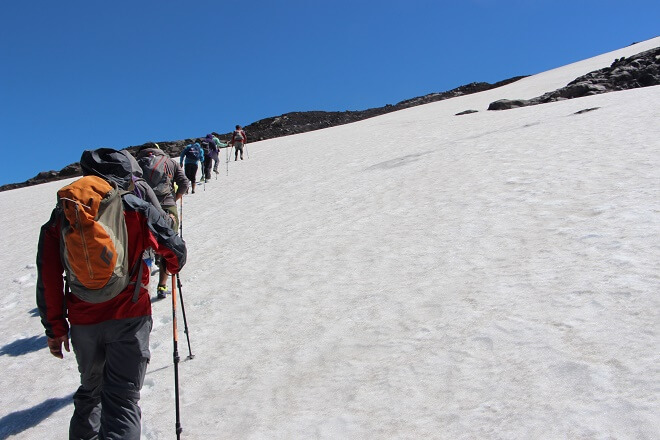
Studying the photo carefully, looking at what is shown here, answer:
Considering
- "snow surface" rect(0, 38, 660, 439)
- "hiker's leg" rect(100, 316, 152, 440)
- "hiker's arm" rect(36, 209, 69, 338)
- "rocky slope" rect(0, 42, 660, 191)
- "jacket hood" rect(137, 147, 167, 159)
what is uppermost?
"rocky slope" rect(0, 42, 660, 191)

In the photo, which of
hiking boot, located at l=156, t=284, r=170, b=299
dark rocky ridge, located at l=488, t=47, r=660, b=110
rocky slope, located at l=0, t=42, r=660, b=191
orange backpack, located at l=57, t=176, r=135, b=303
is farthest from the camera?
rocky slope, located at l=0, t=42, r=660, b=191

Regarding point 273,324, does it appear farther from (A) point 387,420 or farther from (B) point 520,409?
(B) point 520,409

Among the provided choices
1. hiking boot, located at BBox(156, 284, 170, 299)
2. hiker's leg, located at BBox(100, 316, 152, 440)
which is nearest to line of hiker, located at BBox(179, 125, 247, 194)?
hiking boot, located at BBox(156, 284, 170, 299)

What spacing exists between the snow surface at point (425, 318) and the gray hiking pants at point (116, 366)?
2.46 ft

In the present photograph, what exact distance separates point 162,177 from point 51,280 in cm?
354

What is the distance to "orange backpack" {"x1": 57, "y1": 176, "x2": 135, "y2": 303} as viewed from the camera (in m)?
3.04

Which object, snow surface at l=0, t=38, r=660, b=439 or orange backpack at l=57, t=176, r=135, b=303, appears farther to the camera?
snow surface at l=0, t=38, r=660, b=439

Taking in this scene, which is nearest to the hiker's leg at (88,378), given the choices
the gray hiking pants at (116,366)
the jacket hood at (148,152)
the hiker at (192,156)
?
the gray hiking pants at (116,366)

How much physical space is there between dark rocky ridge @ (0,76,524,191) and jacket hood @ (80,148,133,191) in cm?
3232

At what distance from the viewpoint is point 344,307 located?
5.44m

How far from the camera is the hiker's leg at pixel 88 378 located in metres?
3.39

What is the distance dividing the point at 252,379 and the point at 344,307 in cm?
139

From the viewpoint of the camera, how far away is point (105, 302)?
337 cm

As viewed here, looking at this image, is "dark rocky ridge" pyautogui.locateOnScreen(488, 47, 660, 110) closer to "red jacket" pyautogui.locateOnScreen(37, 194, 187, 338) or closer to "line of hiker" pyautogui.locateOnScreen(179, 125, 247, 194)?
"line of hiker" pyautogui.locateOnScreen(179, 125, 247, 194)
